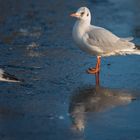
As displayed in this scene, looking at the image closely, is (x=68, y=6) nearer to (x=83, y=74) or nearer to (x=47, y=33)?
(x=47, y=33)

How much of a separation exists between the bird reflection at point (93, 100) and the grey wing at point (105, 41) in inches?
31.0

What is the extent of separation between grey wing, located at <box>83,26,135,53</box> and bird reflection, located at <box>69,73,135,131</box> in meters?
0.79

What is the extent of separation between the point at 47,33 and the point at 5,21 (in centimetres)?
102

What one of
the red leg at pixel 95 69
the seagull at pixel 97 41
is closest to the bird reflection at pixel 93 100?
the red leg at pixel 95 69

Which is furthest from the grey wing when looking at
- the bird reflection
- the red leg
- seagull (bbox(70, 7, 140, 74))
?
the bird reflection

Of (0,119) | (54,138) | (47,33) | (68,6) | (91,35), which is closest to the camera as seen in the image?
(54,138)

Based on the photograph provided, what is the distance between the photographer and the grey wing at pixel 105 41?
9422 millimetres

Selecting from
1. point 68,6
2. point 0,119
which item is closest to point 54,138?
point 0,119

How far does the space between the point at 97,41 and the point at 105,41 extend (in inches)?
4.9

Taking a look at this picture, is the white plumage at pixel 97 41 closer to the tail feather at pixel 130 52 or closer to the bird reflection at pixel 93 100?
the tail feather at pixel 130 52

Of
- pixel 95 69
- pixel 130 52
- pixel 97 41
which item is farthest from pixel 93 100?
pixel 130 52

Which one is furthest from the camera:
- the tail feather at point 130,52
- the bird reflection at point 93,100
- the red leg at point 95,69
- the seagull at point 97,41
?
the tail feather at point 130,52

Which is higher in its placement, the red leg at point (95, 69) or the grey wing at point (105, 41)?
the grey wing at point (105, 41)

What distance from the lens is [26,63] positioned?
9.59 m
